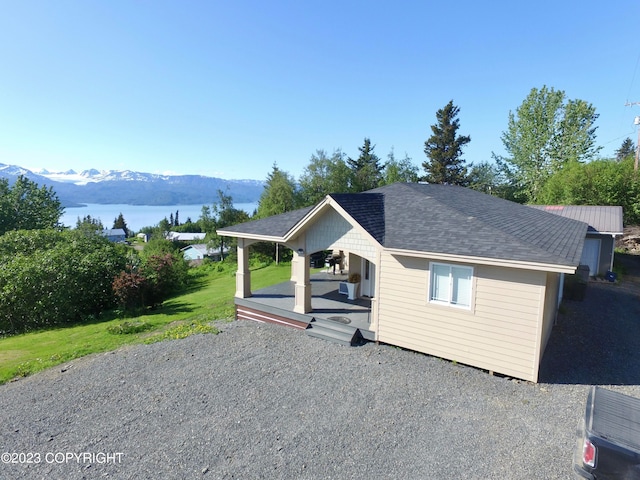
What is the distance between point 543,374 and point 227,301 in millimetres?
12289

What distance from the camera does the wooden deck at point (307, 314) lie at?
36.3 feet

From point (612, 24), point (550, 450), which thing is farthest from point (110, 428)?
point (612, 24)

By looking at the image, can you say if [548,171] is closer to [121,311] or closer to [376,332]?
[376,332]

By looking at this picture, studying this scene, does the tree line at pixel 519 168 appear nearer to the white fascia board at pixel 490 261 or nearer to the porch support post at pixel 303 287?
the porch support post at pixel 303 287

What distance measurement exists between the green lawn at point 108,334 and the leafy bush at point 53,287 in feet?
4.99

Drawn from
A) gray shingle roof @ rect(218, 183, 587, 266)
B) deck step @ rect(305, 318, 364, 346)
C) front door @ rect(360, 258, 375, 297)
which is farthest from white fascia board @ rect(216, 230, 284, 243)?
front door @ rect(360, 258, 375, 297)

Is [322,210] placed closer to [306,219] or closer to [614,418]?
[306,219]

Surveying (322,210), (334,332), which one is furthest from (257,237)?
(334,332)

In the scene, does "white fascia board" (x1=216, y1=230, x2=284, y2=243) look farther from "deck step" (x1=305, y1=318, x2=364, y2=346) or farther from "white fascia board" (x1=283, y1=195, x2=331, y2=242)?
"deck step" (x1=305, y1=318, x2=364, y2=346)

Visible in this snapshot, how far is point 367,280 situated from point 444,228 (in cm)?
435

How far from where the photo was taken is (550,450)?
569cm

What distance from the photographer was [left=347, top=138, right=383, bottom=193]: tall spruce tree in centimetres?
3772

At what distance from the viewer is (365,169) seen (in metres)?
41.3

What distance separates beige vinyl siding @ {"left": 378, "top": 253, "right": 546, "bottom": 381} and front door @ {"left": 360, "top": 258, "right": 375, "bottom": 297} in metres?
3.25
